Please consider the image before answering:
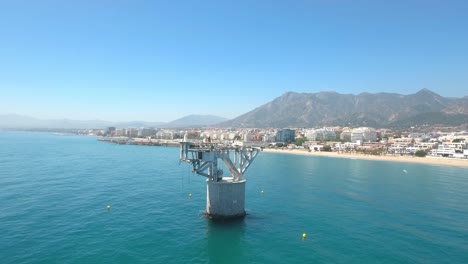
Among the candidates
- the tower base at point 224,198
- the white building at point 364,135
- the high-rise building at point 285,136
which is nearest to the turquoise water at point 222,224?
the tower base at point 224,198

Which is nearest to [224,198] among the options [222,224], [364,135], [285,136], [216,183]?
[216,183]

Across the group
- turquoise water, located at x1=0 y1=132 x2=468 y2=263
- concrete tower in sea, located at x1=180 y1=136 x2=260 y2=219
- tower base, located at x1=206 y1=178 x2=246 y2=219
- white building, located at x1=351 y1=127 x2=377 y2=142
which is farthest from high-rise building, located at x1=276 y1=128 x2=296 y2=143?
tower base, located at x1=206 y1=178 x2=246 y2=219

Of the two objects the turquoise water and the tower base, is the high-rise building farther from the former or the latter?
the tower base

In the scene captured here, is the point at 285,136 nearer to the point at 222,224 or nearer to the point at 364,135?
the point at 364,135

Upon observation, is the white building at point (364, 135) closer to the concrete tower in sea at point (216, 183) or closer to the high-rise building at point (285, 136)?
the high-rise building at point (285, 136)

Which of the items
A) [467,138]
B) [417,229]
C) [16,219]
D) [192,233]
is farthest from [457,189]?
[467,138]

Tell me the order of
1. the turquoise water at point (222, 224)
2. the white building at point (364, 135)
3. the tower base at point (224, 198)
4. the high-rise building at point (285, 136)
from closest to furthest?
the turquoise water at point (222, 224) → the tower base at point (224, 198) → the white building at point (364, 135) → the high-rise building at point (285, 136)
